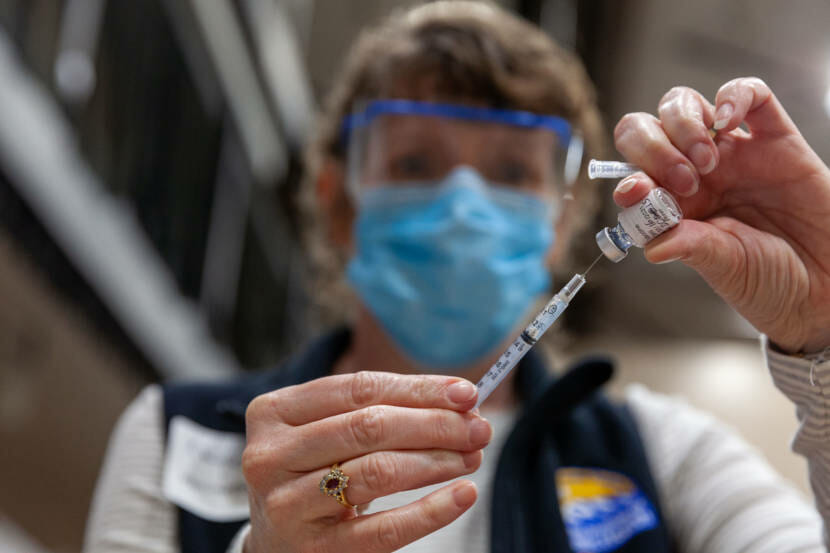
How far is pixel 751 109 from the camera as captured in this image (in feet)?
2.18

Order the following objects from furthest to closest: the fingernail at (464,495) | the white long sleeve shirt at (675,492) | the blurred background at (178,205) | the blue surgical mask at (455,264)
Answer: the blue surgical mask at (455,264) < the blurred background at (178,205) < the white long sleeve shirt at (675,492) < the fingernail at (464,495)

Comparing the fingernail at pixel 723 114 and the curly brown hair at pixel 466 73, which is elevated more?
the fingernail at pixel 723 114

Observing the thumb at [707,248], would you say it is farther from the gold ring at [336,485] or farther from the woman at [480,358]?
the gold ring at [336,485]

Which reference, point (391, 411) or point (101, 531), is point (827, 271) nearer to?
point (391, 411)

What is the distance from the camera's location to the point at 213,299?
2900 millimetres

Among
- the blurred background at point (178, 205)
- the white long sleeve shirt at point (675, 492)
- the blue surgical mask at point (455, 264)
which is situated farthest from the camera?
the blue surgical mask at point (455, 264)

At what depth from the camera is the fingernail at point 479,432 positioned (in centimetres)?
62

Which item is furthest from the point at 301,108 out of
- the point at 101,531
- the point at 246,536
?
the point at 246,536

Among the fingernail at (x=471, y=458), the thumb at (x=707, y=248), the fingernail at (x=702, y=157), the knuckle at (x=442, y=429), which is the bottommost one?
the fingernail at (x=471, y=458)

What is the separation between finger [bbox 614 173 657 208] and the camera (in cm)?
62

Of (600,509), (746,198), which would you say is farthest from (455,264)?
(746,198)

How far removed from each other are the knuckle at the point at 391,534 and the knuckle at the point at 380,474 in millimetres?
29

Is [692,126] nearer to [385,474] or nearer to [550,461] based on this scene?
[385,474]

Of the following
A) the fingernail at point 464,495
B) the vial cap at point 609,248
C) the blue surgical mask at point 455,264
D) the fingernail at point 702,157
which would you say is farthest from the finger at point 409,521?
the blue surgical mask at point 455,264
